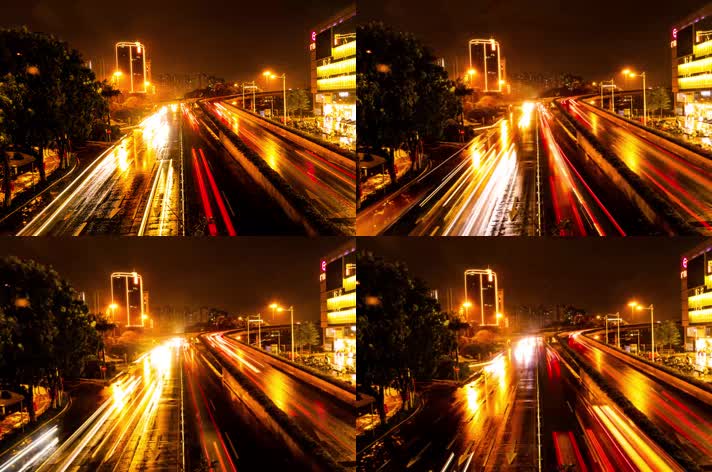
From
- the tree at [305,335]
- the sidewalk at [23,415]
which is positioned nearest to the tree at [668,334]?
the tree at [305,335]

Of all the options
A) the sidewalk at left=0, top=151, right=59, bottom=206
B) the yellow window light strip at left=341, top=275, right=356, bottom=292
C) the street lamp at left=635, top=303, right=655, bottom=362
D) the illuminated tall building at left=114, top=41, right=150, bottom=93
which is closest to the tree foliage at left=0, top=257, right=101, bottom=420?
the sidewalk at left=0, top=151, right=59, bottom=206

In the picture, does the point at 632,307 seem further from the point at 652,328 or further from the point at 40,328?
the point at 40,328

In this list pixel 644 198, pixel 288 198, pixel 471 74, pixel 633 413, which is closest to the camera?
pixel 644 198

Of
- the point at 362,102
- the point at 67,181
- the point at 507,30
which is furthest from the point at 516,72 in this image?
the point at 67,181

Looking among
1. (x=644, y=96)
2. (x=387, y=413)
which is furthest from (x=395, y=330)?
(x=644, y=96)

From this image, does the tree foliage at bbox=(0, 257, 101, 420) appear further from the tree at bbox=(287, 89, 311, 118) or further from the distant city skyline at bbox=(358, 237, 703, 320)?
the distant city skyline at bbox=(358, 237, 703, 320)

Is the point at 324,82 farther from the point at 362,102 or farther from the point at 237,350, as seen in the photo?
the point at 237,350

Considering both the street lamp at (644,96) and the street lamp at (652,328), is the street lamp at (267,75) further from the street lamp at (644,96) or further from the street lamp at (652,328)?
the street lamp at (652,328)
